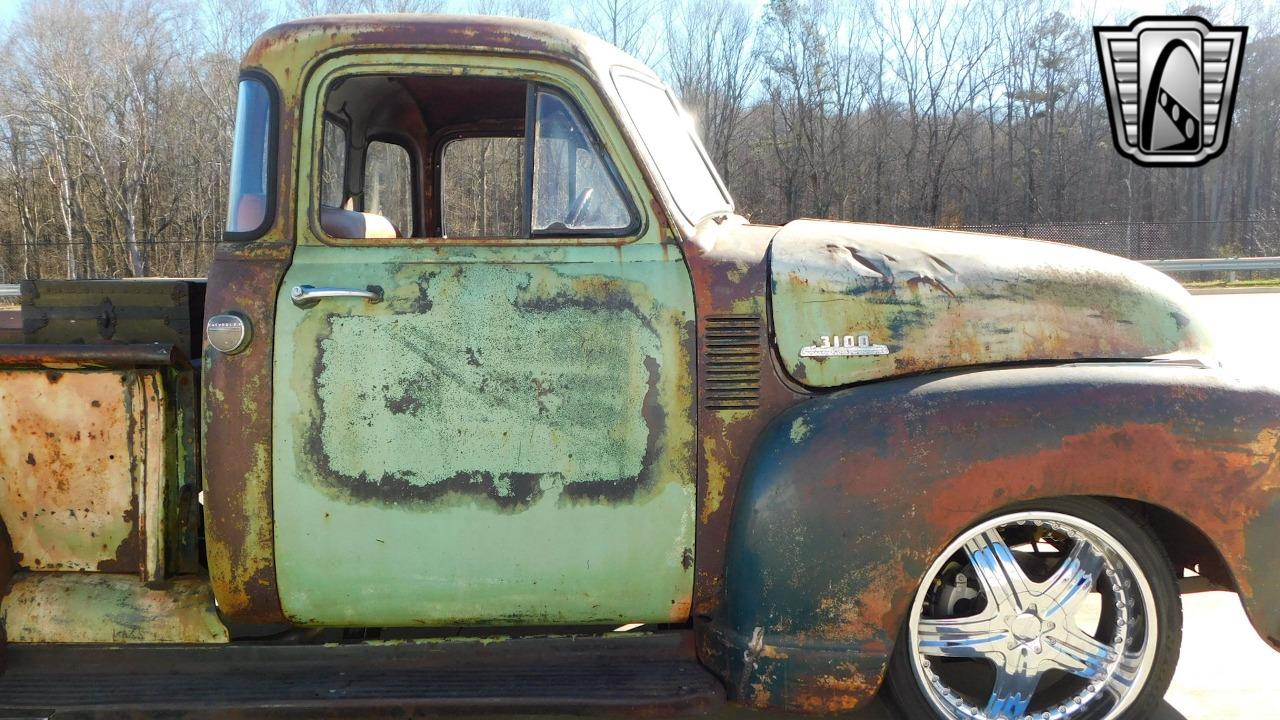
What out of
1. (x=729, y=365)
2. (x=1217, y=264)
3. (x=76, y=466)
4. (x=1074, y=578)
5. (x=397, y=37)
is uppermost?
(x=1217, y=264)

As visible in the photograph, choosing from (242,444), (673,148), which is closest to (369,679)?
(242,444)

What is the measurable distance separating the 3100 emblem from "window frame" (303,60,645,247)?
0.55 meters

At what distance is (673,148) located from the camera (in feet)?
9.80

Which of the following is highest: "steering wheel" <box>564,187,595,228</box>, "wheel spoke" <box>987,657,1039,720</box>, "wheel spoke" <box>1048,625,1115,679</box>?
"steering wheel" <box>564,187,595,228</box>

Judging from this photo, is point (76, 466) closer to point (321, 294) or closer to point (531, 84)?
point (321, 294)

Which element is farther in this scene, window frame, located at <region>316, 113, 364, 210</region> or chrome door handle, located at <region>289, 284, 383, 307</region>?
window frame, located at <region>316, 113, 364, 210</region>

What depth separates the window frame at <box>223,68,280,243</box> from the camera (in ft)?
8.44

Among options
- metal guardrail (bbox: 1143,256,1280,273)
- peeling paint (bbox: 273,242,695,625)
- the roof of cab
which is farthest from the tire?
metal guardrail (bbox: 1143,256,1280,273)

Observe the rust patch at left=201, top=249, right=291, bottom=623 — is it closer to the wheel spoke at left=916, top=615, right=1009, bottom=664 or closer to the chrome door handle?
the chrome door handle

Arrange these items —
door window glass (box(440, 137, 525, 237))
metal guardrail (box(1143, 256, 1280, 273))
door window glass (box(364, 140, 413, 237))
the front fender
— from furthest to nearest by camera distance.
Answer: metal guardrail (box(1143, 256, 1280, 273)) → door window glass (box(364, 140, 413, 237)) → door window glass (box(440, 137, 525, 237)) → the front fender

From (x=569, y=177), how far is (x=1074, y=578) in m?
1.90

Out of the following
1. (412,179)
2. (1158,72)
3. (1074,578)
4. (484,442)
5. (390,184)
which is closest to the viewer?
(484,442)

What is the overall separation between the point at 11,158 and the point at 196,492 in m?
34.3

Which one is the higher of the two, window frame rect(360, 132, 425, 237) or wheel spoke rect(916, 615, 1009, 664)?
window frame rect(360, 132, 425, 237)
